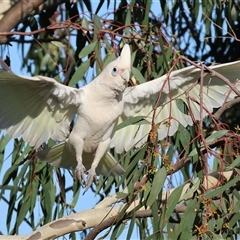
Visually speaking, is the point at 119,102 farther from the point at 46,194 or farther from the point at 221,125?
the point at 221,125

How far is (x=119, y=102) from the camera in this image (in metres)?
2.88

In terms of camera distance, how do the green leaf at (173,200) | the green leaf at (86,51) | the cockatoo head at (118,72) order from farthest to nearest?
the green leaf at (86,51) < the cockatoo head at (118,72) < the green leaf at (173,200)

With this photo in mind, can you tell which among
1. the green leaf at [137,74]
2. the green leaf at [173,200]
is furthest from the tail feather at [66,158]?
the green leaf at [173,200]

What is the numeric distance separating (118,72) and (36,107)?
1.24 ft

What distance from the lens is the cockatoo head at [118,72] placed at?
266 centimetres

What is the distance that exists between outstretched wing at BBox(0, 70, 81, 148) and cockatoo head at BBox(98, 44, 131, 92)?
15 cm

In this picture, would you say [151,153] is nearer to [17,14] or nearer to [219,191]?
[219,191]

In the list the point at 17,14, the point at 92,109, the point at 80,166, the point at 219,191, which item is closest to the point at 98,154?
the point at 80,166

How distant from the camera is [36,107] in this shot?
2852 mm

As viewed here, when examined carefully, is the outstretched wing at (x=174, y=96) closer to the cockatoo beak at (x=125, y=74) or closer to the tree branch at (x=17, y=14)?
the cockatoo beak at (x=125, y=74)

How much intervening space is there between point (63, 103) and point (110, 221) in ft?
1.99

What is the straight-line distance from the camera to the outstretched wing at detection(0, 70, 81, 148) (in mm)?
2666

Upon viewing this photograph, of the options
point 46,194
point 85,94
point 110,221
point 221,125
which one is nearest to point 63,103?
point 85,94

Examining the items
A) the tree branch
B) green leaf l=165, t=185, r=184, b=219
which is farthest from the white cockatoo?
green leaf l=165, t=185, r=184, b=219
